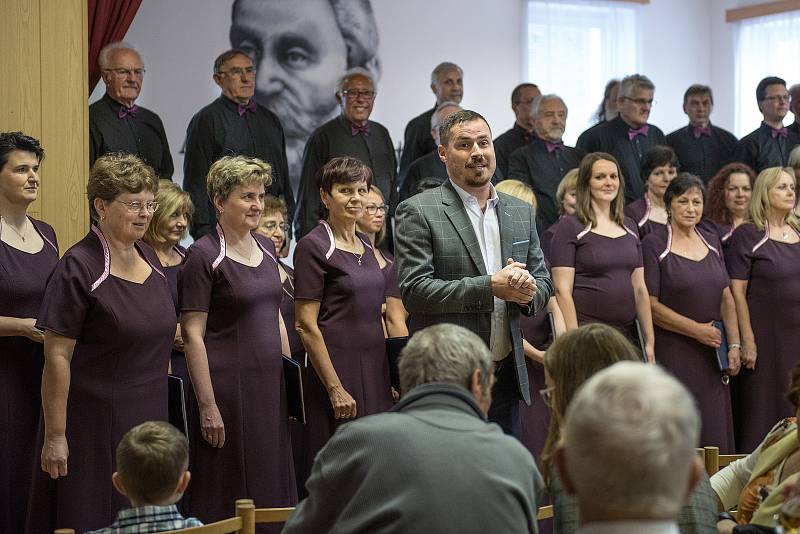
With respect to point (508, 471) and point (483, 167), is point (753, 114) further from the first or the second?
point (508, 471)

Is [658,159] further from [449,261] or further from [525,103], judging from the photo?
[449,261]

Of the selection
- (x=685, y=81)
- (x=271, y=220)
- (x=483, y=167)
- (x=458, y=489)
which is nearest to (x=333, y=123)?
(x=271, y=220)

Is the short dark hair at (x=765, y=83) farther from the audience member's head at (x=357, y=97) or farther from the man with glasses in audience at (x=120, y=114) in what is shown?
the man with glasses in audience at (x=120, y=114)

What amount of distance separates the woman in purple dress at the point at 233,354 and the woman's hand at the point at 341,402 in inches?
12.3

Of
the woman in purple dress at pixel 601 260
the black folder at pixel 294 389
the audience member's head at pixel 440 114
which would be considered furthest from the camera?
the audience member's head at pixel 440 114

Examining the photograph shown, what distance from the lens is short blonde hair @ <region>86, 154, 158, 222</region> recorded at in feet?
11.8

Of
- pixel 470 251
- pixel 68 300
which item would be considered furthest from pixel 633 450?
pixel 68 300

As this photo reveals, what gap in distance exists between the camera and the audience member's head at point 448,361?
2207 millimetres

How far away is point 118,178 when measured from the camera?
11.8 ft

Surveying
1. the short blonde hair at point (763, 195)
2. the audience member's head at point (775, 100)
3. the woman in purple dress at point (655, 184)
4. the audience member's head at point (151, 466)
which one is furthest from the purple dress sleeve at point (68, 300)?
the audience member's head at point (775, 100)

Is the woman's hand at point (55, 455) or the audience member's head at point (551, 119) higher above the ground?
the audience member's head at point (551, 119)

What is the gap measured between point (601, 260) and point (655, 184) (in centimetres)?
106

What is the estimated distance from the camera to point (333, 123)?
22.9ft

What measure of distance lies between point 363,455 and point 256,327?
6.85 ft
